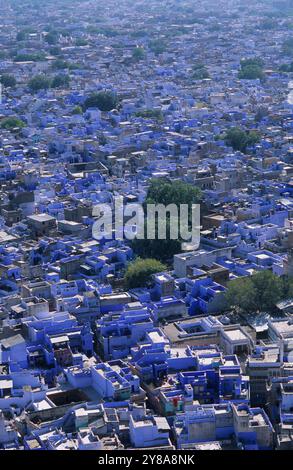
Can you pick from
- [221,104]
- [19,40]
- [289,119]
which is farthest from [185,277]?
[19,40]

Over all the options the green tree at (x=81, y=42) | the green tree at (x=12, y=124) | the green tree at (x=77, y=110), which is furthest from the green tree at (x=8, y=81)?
the green tree at (x=81, y=42)

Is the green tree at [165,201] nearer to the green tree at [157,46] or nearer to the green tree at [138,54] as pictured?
the green tree at [138,54]

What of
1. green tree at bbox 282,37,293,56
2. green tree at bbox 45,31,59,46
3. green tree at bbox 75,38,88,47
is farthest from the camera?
green tree at bbox 45,31,59,46

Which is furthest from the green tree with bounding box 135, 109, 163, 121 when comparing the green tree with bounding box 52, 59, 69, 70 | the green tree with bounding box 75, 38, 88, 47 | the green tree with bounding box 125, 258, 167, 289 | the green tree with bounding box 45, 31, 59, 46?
the green tree with bounding box 45, 31, 59, 46

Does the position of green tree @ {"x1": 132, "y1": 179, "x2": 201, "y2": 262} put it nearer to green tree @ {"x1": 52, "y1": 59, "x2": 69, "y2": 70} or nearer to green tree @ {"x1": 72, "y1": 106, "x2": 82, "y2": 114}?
green tree @ {"x1": 72, "y1": 106, "x2": 82, "y2": 114}

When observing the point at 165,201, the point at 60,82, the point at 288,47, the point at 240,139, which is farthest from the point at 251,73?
the point at 165,201

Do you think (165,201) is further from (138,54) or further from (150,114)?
(138,54)

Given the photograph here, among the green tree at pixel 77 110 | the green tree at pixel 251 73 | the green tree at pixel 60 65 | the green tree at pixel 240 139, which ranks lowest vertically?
the green tree at pixel 60 65
